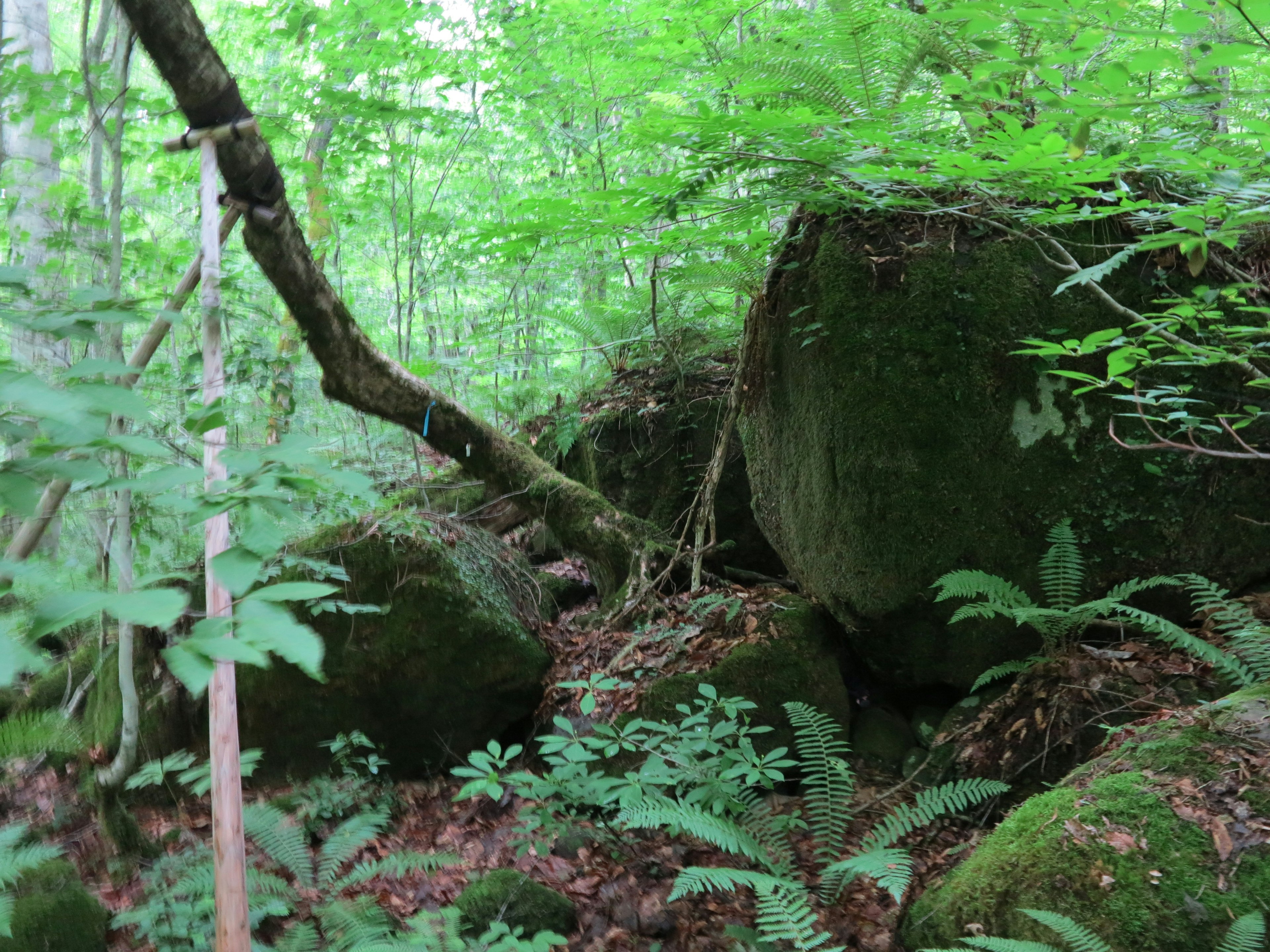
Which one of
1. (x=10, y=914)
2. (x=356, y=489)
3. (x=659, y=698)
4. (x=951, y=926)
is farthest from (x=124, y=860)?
(x=951, y=926)

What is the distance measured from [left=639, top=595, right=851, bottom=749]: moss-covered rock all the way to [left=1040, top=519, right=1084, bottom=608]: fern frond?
1.34 metres

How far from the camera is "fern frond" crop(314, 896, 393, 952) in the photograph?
2795mm

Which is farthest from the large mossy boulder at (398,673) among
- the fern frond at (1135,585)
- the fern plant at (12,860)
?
the fern frond at (1135,585)

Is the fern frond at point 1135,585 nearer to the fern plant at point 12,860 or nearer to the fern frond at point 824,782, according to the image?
the fern frond at point 824,782

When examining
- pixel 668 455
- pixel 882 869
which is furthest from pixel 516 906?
pixel 668 455

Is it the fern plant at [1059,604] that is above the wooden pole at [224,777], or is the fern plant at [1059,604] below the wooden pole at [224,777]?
below

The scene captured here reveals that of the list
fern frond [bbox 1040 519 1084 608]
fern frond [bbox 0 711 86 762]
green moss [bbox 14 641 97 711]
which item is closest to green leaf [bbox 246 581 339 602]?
fern frond [bbox 0 711 86 762]

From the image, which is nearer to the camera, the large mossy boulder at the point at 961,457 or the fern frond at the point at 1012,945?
the fern frond at the point at 1012,945

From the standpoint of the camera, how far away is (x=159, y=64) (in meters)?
2.44

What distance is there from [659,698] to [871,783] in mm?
1273

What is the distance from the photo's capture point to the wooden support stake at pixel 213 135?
→ 2.16m

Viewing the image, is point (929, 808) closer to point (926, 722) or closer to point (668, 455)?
point (926, 722)

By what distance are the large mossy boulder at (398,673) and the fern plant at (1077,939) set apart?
3.21 meters

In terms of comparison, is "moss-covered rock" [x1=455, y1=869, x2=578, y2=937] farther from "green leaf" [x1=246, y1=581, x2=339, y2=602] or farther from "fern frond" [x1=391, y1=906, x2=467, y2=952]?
"green leaf" [x1=246, y1=581, x2=339, y2=602]
